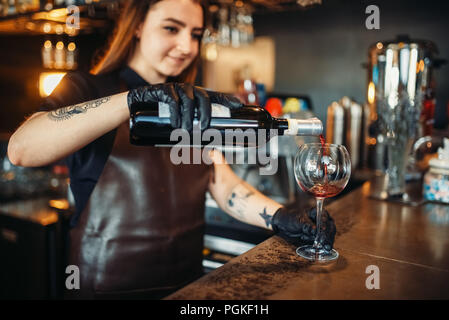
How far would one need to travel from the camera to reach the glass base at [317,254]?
82 centimetres

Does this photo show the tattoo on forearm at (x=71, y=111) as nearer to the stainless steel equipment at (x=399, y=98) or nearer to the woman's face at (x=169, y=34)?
the woman's face at (x=169, y=34)

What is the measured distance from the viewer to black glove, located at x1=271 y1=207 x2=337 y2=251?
91 centimetres

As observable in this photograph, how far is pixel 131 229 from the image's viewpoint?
4.03 ft

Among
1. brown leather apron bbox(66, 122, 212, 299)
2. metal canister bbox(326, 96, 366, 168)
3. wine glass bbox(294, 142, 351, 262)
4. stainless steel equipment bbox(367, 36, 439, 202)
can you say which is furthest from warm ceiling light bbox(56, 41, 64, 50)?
wine glass bbox(294, 142, 351, 262)

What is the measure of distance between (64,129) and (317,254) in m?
0.62

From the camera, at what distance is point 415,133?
4.77 ft

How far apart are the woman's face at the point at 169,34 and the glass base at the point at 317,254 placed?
71 centimetres

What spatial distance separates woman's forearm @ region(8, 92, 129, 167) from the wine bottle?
0.08 m

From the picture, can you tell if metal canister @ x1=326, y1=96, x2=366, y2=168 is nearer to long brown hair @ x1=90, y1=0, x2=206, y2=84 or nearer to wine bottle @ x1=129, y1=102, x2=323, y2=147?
long brown hair @ x1=90, y1=0, x2=206, y2=84

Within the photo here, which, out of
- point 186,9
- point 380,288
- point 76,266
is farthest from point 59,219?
point 380,288

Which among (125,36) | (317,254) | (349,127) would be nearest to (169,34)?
(125,36)

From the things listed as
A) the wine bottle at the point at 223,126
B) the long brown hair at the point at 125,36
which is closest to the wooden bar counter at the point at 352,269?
the wine bottle at the point at 223,126

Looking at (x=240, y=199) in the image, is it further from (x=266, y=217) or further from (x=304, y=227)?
(x=304, y=227)

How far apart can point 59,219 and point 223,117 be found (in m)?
1.71
